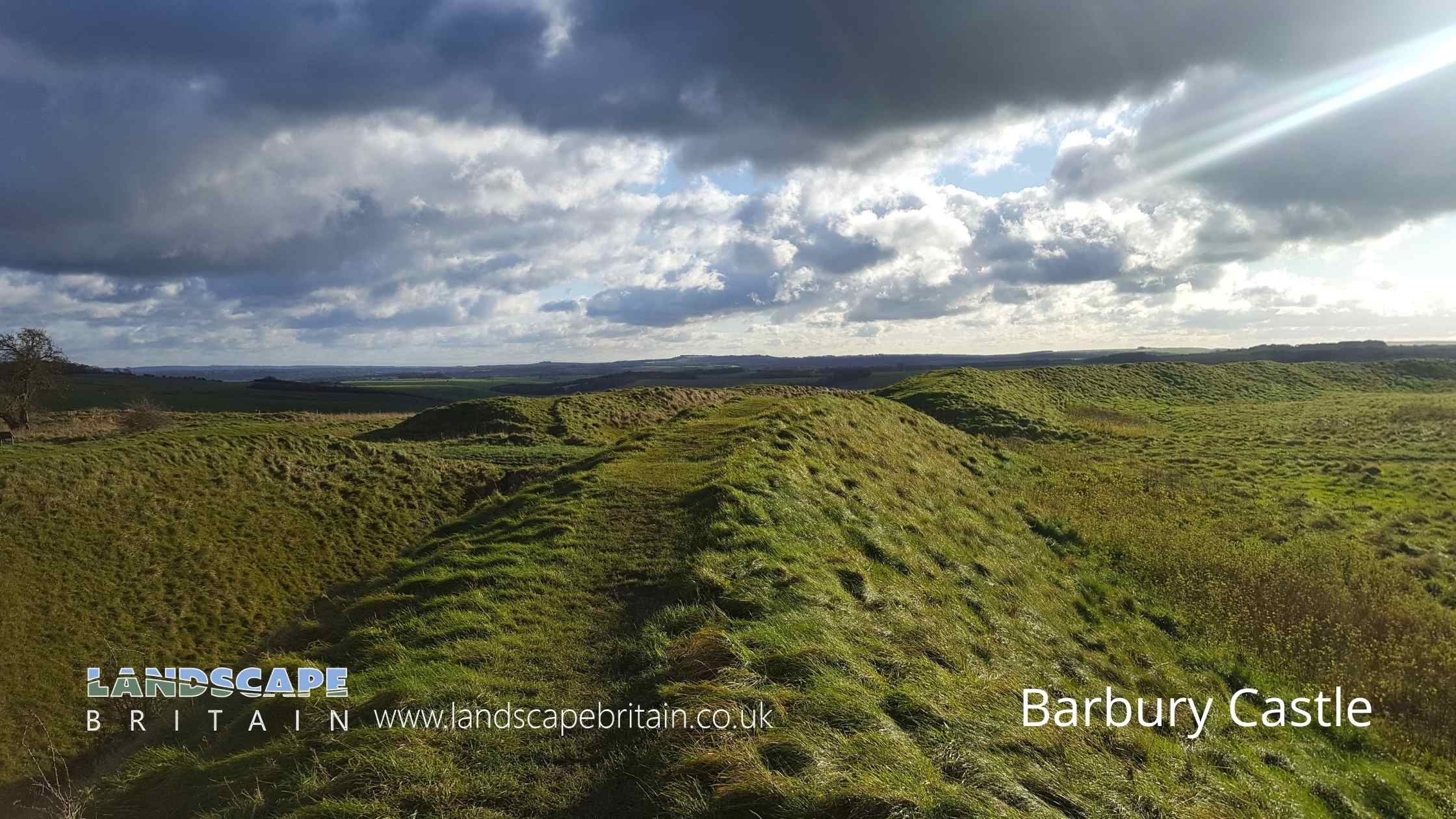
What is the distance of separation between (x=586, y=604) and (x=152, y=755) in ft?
18.4

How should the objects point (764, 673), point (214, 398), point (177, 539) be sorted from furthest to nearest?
point (214, 398) → point (177, 539) → point (764, 673)

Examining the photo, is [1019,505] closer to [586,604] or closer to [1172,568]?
[1172,568]

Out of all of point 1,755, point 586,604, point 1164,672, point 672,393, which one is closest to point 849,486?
point 1164,672

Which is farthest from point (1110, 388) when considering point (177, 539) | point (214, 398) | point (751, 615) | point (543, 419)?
point (214, 398)

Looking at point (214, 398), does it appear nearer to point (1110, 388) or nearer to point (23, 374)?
point (23, 374)

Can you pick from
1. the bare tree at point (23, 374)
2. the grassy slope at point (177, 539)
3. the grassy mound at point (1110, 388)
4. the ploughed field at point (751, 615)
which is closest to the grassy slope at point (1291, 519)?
the ploughed field at point (751, 615)

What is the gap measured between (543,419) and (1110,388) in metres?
61.2

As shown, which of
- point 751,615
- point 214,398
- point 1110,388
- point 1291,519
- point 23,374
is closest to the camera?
point 751,615

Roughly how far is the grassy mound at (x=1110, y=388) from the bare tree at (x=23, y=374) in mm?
61638

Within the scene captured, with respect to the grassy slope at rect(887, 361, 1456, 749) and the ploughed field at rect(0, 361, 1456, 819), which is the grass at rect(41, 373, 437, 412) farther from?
the grassy slope at rect(887, 361, 1456, 749)

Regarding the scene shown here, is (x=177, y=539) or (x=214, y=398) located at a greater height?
(x=214, y=398)

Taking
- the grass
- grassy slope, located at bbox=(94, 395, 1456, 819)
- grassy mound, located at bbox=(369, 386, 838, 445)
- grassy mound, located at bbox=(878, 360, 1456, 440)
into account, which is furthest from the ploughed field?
the grass

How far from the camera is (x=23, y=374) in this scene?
4044cm

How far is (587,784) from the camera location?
19.6 feet
